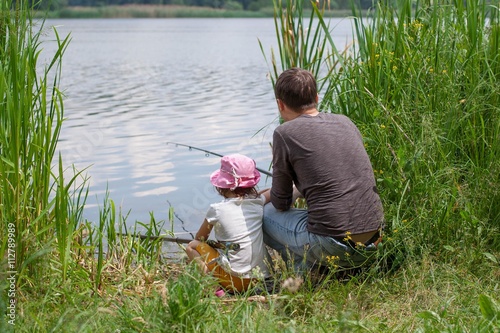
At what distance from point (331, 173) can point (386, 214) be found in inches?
14.9

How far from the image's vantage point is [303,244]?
3418 millimetres

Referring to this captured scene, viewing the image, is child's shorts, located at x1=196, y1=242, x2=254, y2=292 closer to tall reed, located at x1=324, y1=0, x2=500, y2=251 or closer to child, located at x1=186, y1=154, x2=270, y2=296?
child, located at x1=186, y1=154, x2=270, y2=296

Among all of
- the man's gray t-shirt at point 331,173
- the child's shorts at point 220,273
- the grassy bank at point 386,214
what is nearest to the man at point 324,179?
the man's gray t-shirt at point 331,173

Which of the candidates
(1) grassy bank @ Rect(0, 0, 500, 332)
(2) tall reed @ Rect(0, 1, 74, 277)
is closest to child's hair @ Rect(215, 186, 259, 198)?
(1) grassy bank @ Rect(0, 0, 500, 332)

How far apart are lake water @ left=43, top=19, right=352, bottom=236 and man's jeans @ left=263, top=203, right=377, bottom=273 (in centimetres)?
86

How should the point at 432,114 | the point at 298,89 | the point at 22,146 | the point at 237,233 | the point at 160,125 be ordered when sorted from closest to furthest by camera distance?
the point at 22,146
the point at 298,89
the point at 237,233
the point at 432,114
the point at 160,125

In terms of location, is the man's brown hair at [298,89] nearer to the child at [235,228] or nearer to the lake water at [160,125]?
the child at [235,228]

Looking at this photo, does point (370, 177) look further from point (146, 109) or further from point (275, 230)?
point (146, 109)

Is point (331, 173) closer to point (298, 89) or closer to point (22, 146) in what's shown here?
point (298, 89)

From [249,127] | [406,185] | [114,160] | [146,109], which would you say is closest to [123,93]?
[146,109]

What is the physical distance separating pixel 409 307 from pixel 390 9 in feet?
5.90

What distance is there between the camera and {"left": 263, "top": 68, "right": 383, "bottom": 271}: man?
3.29 meters

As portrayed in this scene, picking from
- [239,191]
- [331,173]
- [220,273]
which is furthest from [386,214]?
[220,273]

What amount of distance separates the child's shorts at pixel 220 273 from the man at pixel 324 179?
0.95ft
